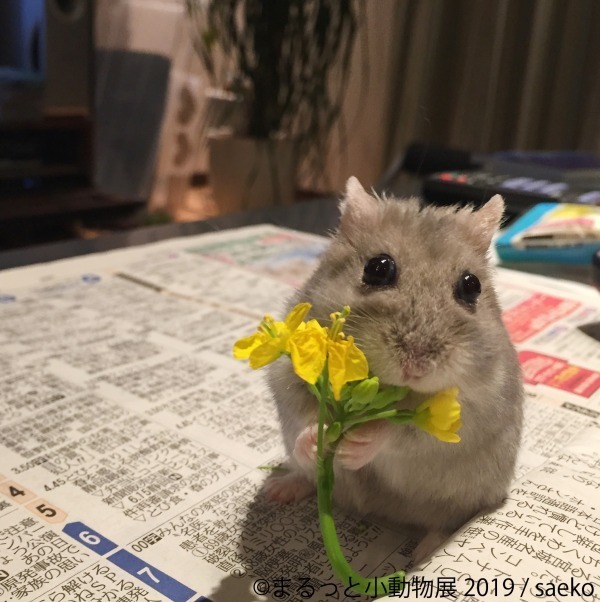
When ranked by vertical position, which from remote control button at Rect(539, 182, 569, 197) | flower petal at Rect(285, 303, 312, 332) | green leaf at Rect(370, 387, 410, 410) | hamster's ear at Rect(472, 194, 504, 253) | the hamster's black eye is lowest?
green leaf at Rect(370, 387, 410, 410)

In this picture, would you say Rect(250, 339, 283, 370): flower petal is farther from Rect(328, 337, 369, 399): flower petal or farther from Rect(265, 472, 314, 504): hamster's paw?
Rect(265, 472, 314, 504): hamster's paw

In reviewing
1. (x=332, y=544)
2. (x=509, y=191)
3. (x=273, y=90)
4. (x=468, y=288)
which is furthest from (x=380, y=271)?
(x=273, y=90)

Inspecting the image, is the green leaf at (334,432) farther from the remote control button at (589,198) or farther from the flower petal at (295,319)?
the remote control button at (589,198)

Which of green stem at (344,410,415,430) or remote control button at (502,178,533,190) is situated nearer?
green stem at (344,410,415,430)

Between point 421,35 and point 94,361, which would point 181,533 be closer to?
point 94,361

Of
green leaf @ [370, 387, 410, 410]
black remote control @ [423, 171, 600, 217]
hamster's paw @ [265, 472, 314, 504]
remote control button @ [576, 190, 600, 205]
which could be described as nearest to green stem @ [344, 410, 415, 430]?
green leaf @ [370, 387, 410, 410]

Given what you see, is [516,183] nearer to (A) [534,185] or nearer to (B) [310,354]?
(A) [534,185]
